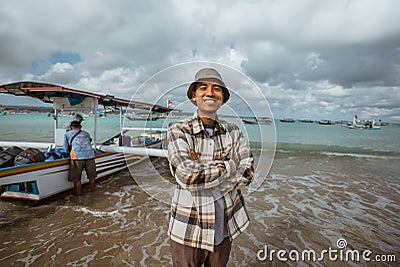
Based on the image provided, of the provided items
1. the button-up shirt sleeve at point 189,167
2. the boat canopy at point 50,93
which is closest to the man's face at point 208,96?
the button-up shirt sleeve at point 189,167

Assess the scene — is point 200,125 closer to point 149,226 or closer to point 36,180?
point 149,226

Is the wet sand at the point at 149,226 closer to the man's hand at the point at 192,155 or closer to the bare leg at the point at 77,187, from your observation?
the bare leg at the point at 77,187

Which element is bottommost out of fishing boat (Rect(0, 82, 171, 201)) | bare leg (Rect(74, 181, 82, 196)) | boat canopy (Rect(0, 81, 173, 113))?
Result: bare leg (Rect(74, 181, 82, 196))

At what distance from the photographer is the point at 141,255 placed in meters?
3.34

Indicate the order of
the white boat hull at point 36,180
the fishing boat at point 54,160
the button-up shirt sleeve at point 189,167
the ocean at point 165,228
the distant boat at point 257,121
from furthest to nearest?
the fishing boat at point 54,160 < the white boat hull at point 36,180 < the ocean at point 165,228 < the distant boat at point 257,121 < the button-up shirt sleeve at point 189,167

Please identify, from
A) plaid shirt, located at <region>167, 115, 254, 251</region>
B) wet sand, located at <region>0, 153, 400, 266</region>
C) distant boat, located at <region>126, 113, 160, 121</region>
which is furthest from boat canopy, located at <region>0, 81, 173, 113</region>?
plaid shirt, located at <region>167, 115, 254, 251</region>

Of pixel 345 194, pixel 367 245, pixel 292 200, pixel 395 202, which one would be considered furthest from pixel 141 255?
pixel 395 202

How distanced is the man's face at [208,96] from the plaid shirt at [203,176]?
101mm

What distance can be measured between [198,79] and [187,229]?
1003mm

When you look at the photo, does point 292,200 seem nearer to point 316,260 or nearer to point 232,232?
point 316,260

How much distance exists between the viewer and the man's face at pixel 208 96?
4.79ft

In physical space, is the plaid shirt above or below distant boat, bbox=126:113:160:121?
below

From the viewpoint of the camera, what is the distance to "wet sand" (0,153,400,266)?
10.9 feet

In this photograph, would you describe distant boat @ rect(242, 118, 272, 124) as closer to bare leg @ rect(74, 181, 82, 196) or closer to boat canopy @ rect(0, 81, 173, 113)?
boat canopy @ rect(0, 81, 173, 113)
